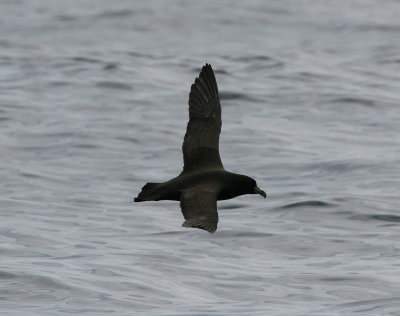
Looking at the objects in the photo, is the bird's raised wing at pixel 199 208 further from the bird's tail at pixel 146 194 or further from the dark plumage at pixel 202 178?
the bird's tail at pixel 146 194

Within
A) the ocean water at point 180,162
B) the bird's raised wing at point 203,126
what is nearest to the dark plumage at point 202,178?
the bird's raised wing at point 203,126

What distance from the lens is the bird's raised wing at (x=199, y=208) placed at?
10.2 meters

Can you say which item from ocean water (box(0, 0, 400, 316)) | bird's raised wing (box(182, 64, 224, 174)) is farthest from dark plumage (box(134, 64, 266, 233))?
ocean water (box(0, 0, 400, 316))

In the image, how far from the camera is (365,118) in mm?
22266

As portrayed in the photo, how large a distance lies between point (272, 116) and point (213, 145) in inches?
417

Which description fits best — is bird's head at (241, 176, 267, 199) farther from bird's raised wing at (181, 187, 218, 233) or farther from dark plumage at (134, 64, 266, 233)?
bird's raised wing at (181, 187, 218, 233)

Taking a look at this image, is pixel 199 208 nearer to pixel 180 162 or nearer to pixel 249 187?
pixel 249 187

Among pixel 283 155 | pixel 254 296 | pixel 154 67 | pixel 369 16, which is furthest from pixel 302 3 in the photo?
pixel 254 296

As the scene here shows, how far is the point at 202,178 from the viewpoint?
11141 mm

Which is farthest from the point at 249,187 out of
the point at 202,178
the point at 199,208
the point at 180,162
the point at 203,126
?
the point at 180,162

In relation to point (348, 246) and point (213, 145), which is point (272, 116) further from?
point (213, 145)

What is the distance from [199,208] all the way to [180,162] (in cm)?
904

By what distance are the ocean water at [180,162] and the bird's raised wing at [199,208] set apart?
1905 mm

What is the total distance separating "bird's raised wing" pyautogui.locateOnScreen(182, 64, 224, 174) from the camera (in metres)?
11.7
